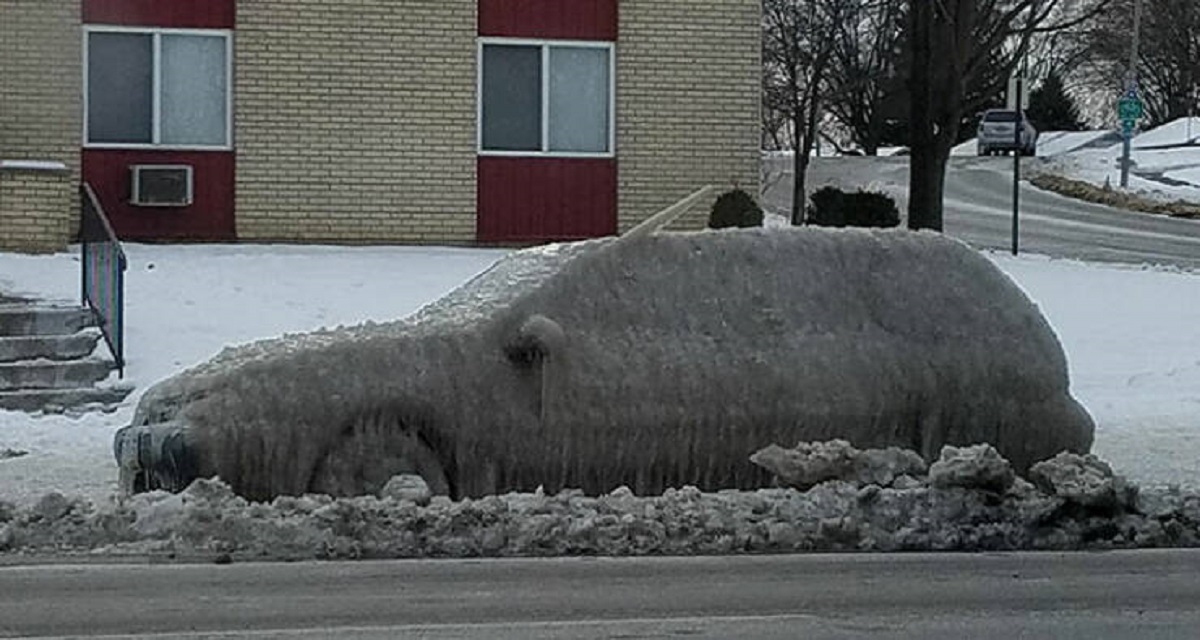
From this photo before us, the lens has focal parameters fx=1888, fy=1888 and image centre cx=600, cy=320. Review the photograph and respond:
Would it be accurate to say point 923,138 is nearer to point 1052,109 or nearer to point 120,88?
point 120,88

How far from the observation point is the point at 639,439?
30.9 feet

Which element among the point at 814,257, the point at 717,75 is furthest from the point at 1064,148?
the point at 814,257

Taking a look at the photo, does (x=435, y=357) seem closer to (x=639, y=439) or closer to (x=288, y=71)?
(x=639, y=439)

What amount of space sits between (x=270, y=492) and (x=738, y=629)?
9.44 feet

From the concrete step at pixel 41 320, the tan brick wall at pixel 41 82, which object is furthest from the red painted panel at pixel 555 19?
the concrete step at pixel 41 320

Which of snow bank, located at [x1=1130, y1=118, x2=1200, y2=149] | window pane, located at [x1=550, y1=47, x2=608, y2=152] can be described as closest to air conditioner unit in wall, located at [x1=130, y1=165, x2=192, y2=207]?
window pane, located at [x1=550, y1=47, x2=608, y2=152]

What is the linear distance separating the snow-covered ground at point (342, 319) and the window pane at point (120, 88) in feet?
4.42

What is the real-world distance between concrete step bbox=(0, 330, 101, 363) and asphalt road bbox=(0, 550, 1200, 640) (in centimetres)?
661

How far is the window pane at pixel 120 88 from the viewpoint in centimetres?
2039

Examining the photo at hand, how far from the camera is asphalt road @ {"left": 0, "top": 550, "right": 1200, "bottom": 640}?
23.4ft

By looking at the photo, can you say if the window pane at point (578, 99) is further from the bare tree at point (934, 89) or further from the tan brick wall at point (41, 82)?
the tan brick wall at point (41, 82)

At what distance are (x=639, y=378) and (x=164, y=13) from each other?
1257 cm

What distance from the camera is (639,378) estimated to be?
9.45 metres

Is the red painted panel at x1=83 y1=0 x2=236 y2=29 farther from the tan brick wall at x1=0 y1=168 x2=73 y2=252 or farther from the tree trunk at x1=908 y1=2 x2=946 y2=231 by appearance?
the tree trunk at x1=908 y1=2 x2=946 y2=231
